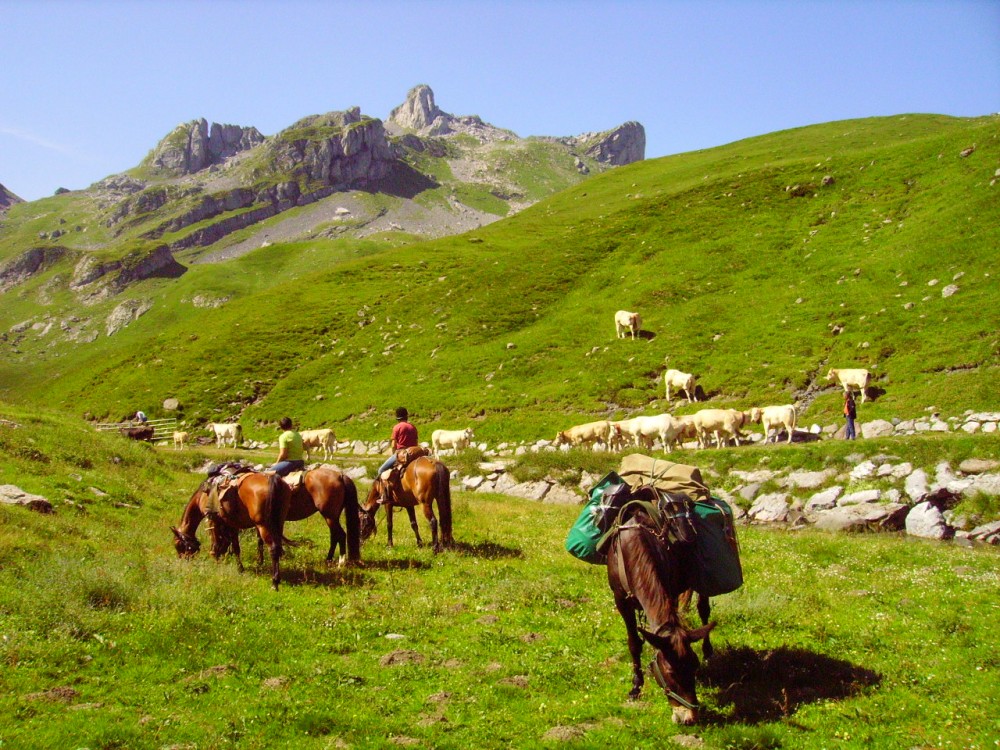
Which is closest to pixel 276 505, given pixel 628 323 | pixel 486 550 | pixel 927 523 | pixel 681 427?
pixel 486 550

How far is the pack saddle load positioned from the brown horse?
25.6 ft

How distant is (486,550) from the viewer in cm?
1688

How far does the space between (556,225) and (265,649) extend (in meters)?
83.1

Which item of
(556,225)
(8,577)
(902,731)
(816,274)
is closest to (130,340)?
(556,225)

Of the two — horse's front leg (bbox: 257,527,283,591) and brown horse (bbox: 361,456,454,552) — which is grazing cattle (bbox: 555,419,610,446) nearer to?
brown horse (bbox: 361,456,454,552)

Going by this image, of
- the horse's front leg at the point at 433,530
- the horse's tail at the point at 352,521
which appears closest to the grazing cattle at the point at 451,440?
the horse's front leg at the point at 433,530

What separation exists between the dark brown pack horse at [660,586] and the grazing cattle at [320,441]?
37739 mm

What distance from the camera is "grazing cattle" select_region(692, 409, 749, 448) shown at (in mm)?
30672

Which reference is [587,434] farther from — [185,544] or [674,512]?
[674,512]

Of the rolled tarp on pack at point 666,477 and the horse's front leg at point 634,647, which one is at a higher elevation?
the rolled tarp on pack at point 666,477

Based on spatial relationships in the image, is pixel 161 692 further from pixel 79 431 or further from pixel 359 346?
pixel 359 346

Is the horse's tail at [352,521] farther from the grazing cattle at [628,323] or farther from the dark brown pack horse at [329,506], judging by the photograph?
the grazing cattle at [628,323]

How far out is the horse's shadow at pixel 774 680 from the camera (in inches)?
298

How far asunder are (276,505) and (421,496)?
4.54 metres
